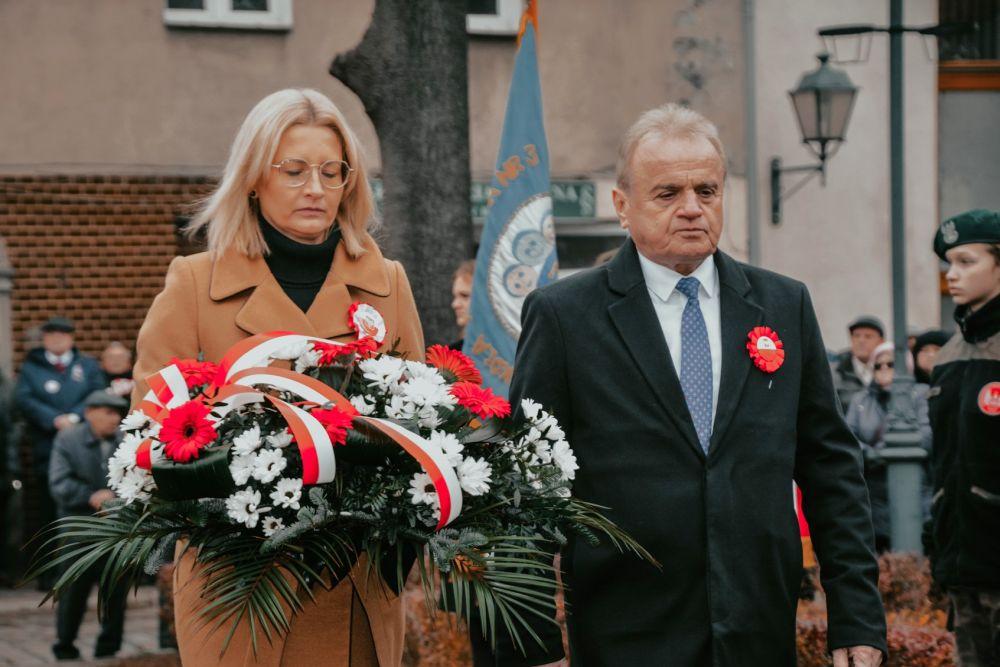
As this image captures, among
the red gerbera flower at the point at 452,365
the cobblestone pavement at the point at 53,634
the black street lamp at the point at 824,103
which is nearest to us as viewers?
the red gerbera flower at the point at 452,365

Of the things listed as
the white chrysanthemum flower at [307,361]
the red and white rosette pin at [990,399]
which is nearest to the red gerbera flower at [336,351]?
the white chrysanthemum flower at [307,361]

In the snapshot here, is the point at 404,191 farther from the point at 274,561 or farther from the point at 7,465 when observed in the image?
the point at 274,561

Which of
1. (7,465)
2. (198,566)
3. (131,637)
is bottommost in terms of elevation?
(131,637)

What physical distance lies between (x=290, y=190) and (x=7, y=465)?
28.7 feet

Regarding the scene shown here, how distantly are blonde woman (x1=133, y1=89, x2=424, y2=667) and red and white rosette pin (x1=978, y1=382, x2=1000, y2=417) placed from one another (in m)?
2.58

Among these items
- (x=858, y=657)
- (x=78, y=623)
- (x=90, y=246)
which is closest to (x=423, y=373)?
(x=858, y=657)

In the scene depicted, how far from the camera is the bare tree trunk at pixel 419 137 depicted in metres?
8.51

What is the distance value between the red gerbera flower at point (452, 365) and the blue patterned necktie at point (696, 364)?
505 mm

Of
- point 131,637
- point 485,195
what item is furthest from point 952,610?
point 485,195

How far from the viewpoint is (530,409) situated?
314cm

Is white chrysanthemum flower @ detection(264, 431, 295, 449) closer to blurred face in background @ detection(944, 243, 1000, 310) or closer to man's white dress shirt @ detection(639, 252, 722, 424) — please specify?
man's white dress shirt @ detection(639, 252, 722, 424)

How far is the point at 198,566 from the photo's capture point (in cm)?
315

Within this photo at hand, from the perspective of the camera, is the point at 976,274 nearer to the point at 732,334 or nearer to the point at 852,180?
the point at 732,334

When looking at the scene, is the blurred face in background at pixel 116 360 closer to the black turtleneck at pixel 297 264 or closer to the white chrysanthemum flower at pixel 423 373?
the black turtleneck at pixel 297 264
